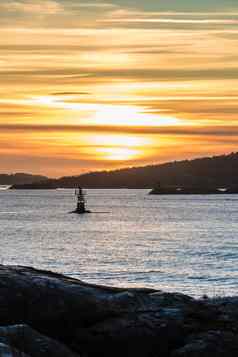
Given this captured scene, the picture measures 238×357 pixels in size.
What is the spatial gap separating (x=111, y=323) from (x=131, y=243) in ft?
222

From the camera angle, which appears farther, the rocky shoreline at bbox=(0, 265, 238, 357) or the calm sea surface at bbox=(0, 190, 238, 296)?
the calm sea surface at bbox=(0, 190, 238, 296)

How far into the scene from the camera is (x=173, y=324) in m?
14.1

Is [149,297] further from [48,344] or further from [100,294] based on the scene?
[48,344]

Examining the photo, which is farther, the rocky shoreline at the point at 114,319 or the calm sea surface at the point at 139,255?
the calm sea surface at the point at 139,255

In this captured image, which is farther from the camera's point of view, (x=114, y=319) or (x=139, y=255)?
(x=139, y=255)

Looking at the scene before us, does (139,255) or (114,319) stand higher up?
(114,319)

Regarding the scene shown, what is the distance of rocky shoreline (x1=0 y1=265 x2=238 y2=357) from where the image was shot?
1381 centimetres

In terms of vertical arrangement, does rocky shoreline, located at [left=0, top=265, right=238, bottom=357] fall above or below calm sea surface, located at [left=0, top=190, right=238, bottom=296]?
above

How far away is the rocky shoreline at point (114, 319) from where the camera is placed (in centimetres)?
1381

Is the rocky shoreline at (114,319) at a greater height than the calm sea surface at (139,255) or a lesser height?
greater

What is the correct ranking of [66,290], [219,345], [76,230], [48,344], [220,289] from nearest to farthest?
[48,344]
[219,345]
[66,290]
[220,289]
[76,230]

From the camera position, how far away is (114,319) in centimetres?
1427

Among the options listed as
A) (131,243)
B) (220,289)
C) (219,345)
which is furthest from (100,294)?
(131,243)

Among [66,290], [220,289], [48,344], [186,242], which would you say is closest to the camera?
[48,344]
